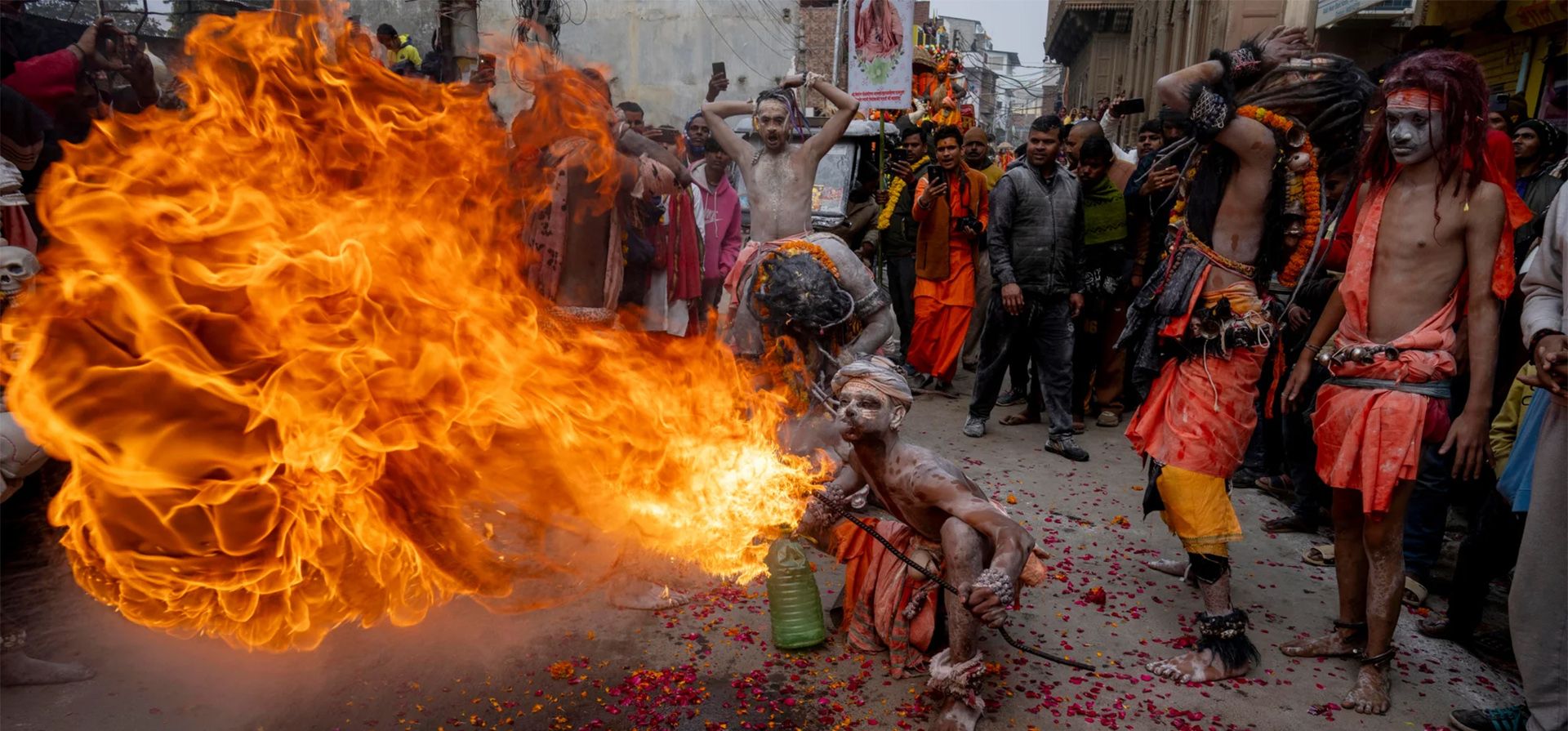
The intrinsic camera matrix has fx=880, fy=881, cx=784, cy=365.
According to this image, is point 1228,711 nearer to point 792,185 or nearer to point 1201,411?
point 1201,411

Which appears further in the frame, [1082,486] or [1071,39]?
[1071,39]

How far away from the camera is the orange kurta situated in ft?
11.5

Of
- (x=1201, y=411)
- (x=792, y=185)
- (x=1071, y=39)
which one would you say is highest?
(x=1071, y=39)

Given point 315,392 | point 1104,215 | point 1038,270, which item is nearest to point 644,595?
point 315,392

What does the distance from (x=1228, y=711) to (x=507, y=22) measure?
21379 millimetres

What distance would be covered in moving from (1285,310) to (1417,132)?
3.25 feet

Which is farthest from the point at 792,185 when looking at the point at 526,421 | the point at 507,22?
the point at 507,22

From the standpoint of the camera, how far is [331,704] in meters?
3.40

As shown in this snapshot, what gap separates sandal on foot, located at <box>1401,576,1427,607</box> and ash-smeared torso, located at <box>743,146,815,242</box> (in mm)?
3794

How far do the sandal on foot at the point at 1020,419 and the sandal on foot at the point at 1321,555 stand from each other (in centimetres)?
296

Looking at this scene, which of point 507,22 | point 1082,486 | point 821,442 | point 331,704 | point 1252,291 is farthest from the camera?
point 507,22

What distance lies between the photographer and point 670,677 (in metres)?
3.66

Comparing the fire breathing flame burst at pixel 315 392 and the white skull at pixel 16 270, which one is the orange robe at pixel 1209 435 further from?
the white skull at pixel 16 270

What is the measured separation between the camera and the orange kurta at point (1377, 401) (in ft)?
11.5
